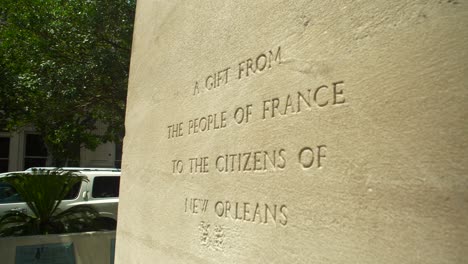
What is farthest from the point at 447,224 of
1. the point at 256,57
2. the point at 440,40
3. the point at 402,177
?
the point at 256,57

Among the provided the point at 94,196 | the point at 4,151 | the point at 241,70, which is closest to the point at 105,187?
the point at 94,196

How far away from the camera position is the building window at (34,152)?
19.7 meters

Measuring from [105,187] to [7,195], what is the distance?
6.63 ft

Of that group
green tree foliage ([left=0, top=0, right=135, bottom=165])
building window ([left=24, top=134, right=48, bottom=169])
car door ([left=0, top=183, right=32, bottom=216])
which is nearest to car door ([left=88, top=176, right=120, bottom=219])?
car door ([left=0, top=183, right=32, bottom=216])

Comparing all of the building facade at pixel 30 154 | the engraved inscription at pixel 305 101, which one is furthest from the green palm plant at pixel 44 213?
the building facade at pixel 30 154

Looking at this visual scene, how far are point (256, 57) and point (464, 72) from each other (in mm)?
1175

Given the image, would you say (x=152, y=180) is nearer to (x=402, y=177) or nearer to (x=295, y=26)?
(x=295, y=26)

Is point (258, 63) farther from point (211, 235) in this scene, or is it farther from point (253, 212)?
point (211, 235)

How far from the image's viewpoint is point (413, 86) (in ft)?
5.14

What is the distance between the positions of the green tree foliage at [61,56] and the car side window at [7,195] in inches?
67.6

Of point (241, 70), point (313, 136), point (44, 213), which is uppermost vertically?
point (241, 70)

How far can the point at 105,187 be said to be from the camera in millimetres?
10023

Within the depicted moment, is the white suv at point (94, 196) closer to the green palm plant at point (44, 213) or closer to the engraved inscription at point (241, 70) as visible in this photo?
the green palm plant at point (44, 213)

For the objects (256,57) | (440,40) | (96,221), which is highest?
(256,57)
